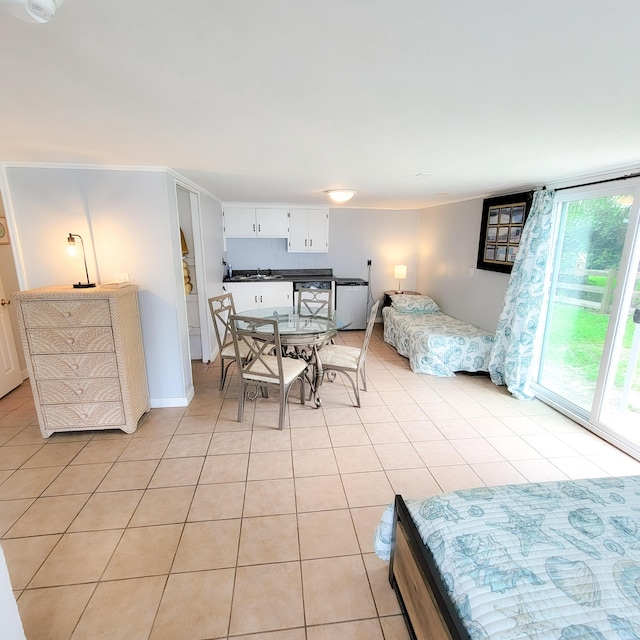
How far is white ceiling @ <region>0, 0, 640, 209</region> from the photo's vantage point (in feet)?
2.75

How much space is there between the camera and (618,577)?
1.08m

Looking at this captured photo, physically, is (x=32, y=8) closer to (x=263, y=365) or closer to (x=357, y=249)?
(x=263, y=365)

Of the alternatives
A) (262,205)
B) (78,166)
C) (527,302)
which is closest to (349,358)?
(527,302)

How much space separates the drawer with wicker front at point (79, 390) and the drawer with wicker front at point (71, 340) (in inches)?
9.8

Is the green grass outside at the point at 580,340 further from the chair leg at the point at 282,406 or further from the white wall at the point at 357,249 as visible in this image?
the white wall at the point at 357,249

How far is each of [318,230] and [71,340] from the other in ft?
12.7

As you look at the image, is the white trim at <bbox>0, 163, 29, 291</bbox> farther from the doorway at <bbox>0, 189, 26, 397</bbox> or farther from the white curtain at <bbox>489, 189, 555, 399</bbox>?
the white curtain at <bbox>489, 189, 555, 399</bbox>

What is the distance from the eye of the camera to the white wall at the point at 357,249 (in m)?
5.71

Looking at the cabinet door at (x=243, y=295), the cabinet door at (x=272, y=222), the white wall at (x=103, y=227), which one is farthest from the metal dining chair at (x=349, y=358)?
the cabinet door at (x=272, y=222)

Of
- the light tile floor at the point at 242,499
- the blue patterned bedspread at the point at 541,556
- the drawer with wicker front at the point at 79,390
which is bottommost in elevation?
the light tile floor at the point at 242,499

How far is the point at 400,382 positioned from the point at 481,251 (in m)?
1.92

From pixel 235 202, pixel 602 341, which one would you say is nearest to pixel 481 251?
pixel 602 341

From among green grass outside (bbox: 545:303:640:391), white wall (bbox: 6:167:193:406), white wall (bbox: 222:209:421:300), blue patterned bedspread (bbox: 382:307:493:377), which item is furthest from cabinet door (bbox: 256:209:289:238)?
green grass outside (bbox: 545:303:640:391)

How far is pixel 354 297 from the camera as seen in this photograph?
566 cm
